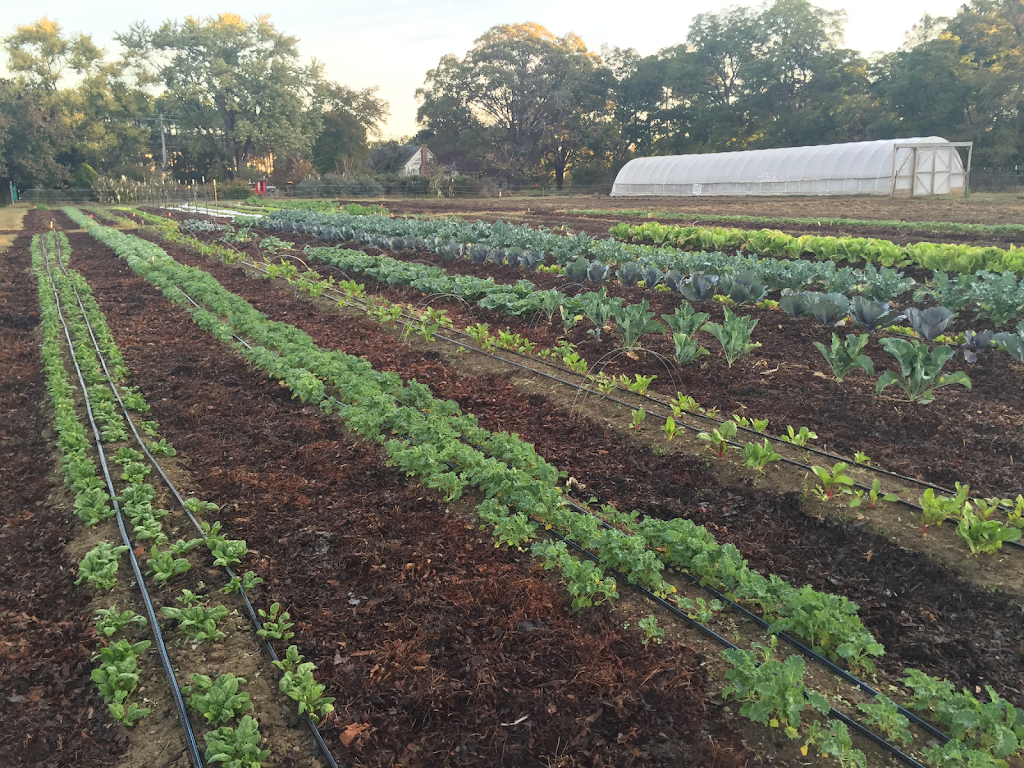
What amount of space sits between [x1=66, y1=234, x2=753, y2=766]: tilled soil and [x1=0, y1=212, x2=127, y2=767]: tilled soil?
1005 millimetres

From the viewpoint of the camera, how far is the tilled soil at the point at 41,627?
10.5 feet

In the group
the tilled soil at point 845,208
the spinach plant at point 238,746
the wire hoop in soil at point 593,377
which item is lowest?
the spinach plant at point 238,746

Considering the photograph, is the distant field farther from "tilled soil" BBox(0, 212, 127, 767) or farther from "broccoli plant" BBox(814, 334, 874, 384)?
"tilled soil" BBox(0, 212, 127, 767)

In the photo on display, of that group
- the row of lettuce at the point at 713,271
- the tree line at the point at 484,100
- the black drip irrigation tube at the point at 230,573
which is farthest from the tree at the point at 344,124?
the black drip irrigation tube at the point at 230,573

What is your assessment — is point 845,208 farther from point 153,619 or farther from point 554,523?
point 153,619

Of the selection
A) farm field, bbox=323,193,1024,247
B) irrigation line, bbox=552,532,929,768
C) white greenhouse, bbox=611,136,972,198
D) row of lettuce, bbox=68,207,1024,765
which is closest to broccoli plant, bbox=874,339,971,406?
row of lettuce, bbox=68,207,1024,765

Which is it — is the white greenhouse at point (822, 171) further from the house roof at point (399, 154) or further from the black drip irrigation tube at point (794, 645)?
the black drip irrigation tube at point (794, 645)

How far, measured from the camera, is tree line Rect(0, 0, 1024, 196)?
50281 mm

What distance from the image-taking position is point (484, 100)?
192 ft

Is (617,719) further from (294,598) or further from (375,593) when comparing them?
(294,598)

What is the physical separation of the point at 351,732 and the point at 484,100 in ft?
201

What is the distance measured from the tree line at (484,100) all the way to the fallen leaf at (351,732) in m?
50.7

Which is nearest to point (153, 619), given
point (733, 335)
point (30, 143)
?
A: point (733, 335)

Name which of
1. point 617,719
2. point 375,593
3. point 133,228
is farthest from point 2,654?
point 133,228
